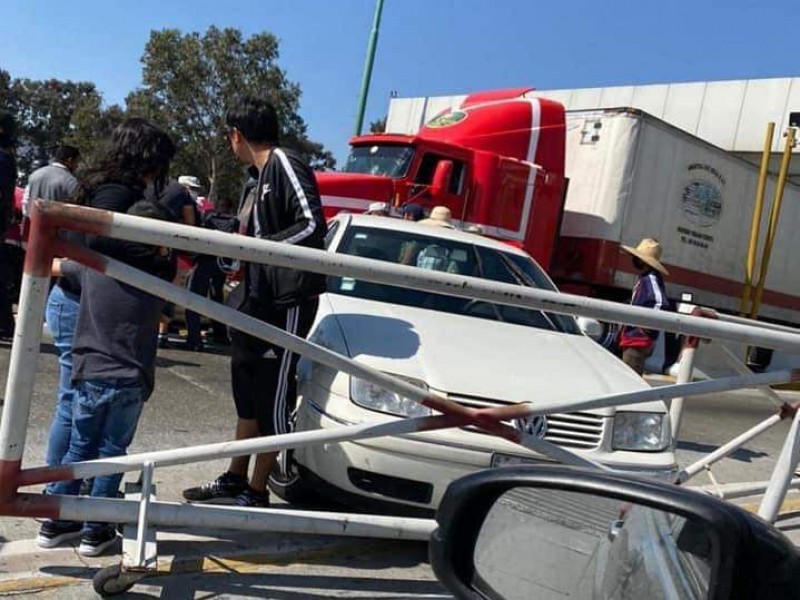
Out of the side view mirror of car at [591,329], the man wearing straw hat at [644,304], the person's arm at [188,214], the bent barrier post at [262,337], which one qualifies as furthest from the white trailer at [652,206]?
the bent barrier post at [262,337]

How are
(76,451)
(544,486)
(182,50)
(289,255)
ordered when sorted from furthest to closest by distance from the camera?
(182,50) < (76,451) < (289,255) < (544,486)

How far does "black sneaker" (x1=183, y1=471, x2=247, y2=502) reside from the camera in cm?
379

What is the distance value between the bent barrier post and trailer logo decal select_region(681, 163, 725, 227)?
442 inches

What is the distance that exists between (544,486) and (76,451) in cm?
222

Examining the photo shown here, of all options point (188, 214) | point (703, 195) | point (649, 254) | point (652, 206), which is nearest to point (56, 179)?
point (188, 214)

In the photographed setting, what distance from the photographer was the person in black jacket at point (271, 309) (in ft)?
12.1

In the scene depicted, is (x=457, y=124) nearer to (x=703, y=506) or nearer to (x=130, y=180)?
(x=130, y=180)

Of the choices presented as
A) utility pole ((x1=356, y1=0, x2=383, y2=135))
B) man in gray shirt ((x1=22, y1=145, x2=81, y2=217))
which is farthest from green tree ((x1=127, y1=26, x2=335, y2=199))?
man in gray shirt ((x1=22, y1=145, x2=81, y2=217))

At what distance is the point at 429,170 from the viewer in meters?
10.9

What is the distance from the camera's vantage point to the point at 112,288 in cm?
304

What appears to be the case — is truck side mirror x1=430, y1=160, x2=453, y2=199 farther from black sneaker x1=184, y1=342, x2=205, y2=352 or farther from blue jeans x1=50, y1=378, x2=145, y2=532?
blue jeans x1=50, y1=378, x2=145, y2=532

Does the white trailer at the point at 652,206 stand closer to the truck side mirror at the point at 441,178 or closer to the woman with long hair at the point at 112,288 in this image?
the truck side mirror at the point at 441,178

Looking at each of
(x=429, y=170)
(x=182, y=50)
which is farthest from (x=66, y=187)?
(x=182, y=50)

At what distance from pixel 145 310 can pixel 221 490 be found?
112cm
